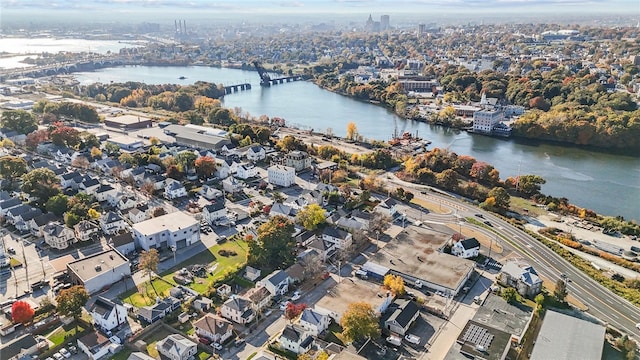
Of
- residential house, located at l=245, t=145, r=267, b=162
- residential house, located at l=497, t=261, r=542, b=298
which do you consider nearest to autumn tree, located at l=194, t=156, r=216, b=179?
residential house, located at l=245, t=145, r=267, b=162

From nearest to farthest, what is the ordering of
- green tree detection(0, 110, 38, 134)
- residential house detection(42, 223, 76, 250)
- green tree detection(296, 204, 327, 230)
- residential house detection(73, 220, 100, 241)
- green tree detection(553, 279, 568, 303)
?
1. green tree detection(553, 279, 568, 303)
2. residential house detection(42, 223, 76, 250)
3. residential house detection(73, 220, 100, 241)
4. green tree detection(296, 204, 327, 230)
5. green tree detection(0, 110, 38, 134)

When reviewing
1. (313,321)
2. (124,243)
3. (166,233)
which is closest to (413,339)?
(313,321)

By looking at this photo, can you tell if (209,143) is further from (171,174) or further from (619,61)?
(619,61)

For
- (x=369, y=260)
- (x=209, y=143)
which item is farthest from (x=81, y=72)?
(x=369, y=260)

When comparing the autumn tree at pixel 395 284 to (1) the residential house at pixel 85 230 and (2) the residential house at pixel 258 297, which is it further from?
(1) the residential house at pixel 85 230

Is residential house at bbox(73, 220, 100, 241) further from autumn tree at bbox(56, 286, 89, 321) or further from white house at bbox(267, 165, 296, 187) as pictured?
white house at bbox(267, 165, 296, 187)

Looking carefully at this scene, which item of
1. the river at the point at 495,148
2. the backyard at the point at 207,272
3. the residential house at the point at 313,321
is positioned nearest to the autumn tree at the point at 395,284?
the residential house at the point at 313,321

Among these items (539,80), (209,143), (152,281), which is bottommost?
(152,281)
